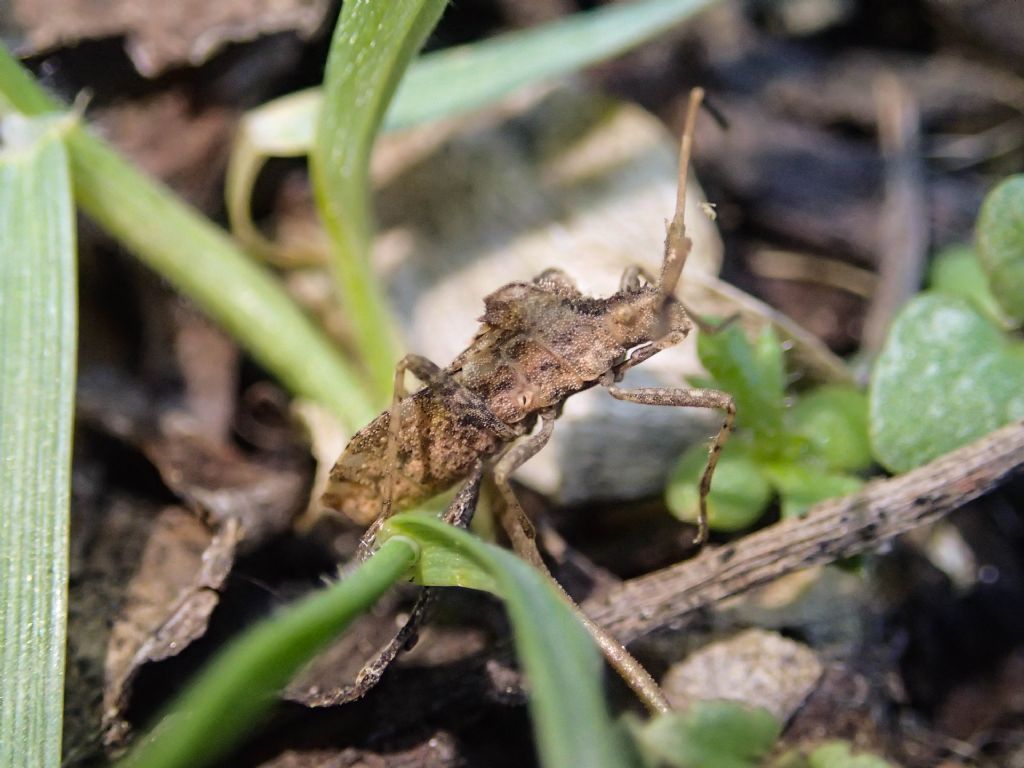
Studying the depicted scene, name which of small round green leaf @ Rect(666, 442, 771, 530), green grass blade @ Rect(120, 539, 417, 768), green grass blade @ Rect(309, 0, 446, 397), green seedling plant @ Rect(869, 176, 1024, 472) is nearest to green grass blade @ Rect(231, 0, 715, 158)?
green grass blade @ Rect(309, 0, 446, 397)

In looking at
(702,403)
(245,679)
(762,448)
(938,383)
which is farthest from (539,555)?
(938,383)

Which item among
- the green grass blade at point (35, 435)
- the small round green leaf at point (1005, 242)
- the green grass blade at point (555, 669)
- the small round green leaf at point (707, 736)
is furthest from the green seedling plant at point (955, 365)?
the green grass blade at point (35, 435)

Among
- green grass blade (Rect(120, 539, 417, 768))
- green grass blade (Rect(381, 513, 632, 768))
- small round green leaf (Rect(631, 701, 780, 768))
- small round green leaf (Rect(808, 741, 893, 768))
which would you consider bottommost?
small round green leaf (Rect(808, 741, 893, 768))

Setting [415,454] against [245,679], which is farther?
[415,454]

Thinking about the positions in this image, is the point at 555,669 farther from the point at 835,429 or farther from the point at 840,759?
the point at 835,429

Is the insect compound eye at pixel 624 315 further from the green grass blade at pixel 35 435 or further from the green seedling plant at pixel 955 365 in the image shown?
the green grass blade at pixel 35 435

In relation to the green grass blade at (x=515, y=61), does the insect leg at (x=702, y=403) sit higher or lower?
lower

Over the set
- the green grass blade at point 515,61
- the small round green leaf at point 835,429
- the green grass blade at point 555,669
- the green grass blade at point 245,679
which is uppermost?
the green grass blade at point 515,61

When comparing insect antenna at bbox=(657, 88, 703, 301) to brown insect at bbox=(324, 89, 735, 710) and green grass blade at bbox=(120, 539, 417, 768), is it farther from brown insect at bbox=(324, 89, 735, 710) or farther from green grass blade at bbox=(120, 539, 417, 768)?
green grass blade at bbox=(120, 539, 417, 768)
